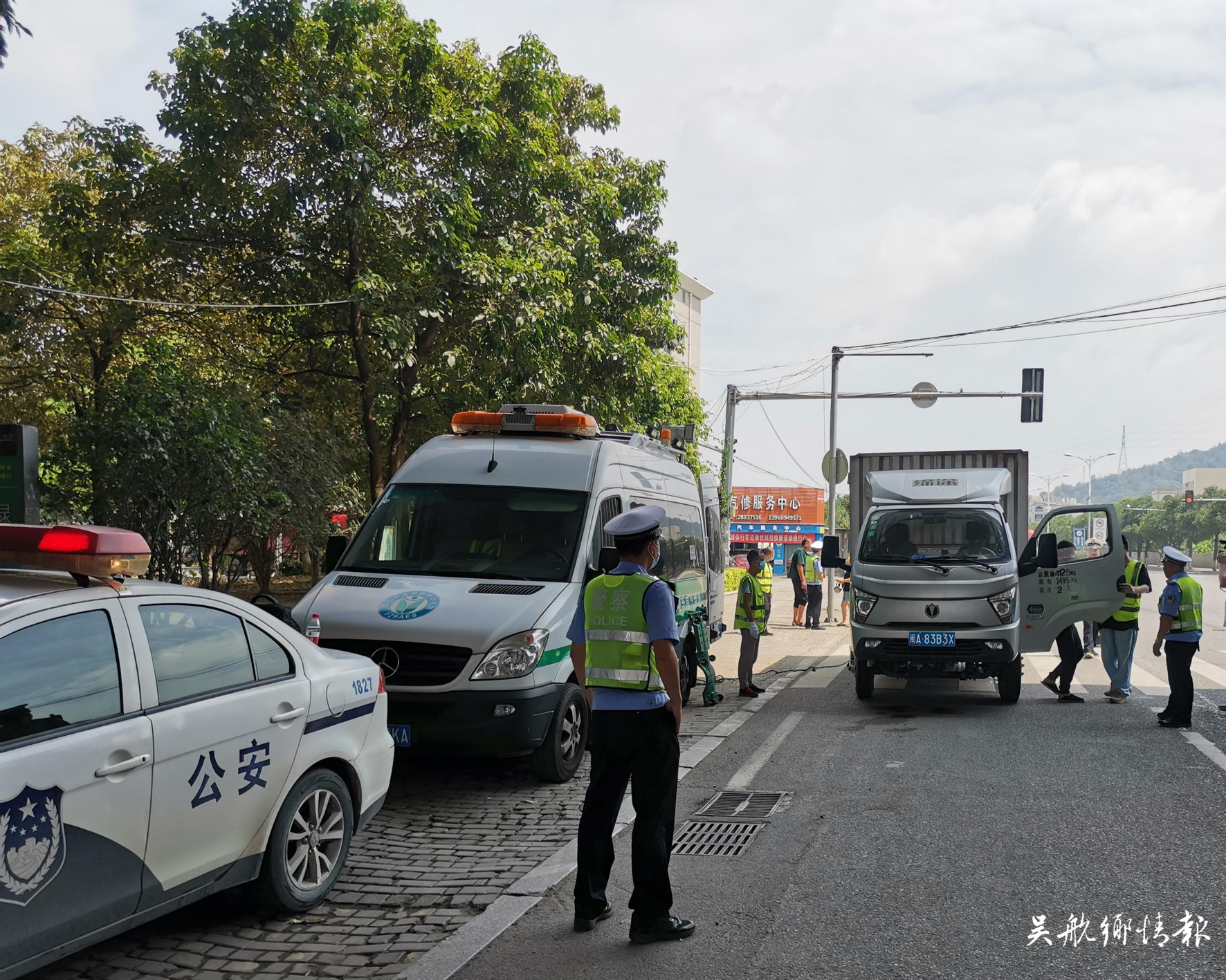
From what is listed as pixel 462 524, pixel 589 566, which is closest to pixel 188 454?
pixel 462 524

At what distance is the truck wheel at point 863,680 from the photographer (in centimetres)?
1198

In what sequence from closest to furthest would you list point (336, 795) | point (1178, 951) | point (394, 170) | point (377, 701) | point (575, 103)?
point (1178, 951) → point (336, 795) → point (377, 701) → point (394, 170) → point (575, 103)

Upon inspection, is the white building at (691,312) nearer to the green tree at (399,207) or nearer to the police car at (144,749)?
the green tree at (399,207)

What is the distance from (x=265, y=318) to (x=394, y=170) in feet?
15.1

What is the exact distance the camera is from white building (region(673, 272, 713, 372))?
8394 centimetres

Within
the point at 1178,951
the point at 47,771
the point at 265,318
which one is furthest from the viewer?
the point at 265,318

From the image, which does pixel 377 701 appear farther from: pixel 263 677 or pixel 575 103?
pixel 575 103

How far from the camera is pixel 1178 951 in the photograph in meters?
4.50

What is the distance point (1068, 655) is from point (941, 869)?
748cm

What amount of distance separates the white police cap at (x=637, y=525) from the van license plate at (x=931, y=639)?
7369 millimetres

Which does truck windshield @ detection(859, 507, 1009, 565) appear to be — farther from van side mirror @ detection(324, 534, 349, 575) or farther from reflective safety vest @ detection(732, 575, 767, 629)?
van side mirror @ detection(324, 534, 349, 575)

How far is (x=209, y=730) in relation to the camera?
4414 millimetres

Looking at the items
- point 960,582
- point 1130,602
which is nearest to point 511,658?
point 960,582

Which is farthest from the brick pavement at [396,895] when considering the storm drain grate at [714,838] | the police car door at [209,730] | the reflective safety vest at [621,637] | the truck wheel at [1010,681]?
the truck wheel at [1010,681]
